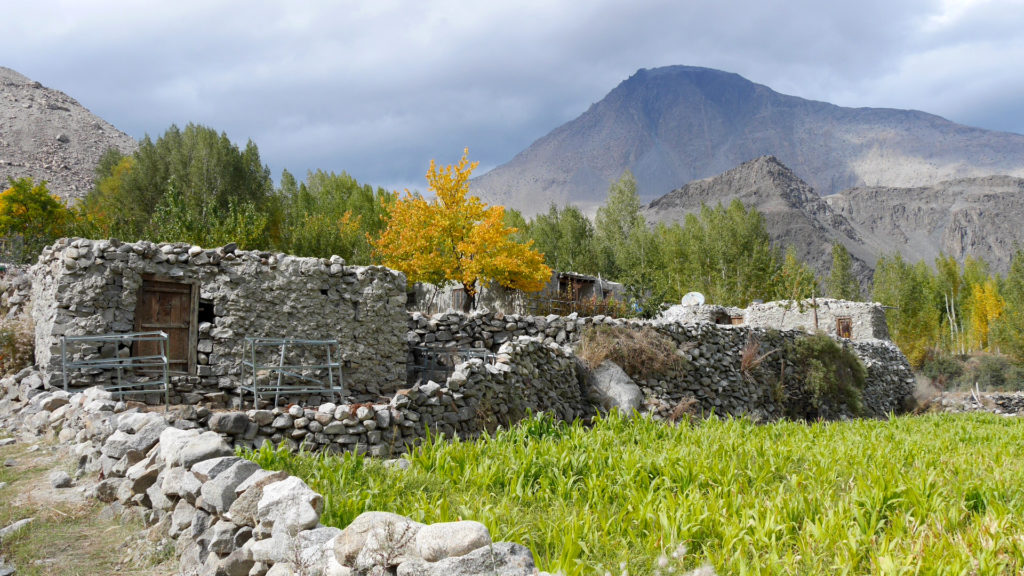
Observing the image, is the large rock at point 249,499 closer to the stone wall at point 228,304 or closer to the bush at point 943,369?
the stone wall at point 228,304

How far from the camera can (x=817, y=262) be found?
289 feet

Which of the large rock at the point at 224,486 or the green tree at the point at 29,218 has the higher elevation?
the green tree at the point at 29,218

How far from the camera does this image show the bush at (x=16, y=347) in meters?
11.0

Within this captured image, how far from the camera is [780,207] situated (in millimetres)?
101562

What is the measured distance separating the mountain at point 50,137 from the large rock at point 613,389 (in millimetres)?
52361

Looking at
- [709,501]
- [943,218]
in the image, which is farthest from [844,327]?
[943,218]

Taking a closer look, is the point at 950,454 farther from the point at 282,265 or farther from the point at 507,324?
the point at 282,265

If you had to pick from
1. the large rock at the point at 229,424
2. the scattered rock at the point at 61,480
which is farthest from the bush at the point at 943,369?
the scattered rock at the point at 61,480

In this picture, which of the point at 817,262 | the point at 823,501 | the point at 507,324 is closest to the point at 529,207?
the point at 817,262

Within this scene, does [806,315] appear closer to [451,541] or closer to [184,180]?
[451,541]

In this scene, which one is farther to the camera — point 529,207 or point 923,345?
point 529,207

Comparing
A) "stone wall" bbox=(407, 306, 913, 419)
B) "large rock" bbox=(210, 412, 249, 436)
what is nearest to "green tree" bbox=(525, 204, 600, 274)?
"stone wall" bbox=(407, 306, 913, 419)

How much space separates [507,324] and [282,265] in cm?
522

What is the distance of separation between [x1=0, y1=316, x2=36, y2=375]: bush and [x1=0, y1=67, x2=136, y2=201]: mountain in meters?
44.4
